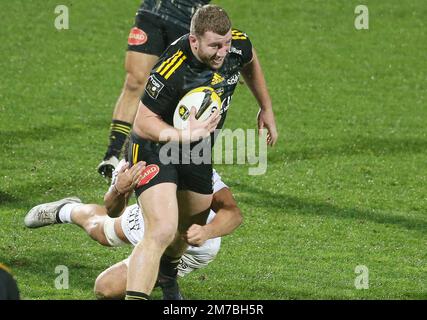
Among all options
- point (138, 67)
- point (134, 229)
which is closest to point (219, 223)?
point (134, 229)

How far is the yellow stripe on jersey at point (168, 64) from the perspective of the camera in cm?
778

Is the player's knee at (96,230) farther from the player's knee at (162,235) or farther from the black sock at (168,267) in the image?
the player's knee at (162,235)

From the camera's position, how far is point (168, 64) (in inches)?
308

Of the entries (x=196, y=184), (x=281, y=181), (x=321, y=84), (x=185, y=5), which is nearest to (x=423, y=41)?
(x=321, y=84)

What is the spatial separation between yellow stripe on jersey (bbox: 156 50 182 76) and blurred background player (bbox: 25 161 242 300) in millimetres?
688

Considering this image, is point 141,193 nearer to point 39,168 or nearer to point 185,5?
point 185,5

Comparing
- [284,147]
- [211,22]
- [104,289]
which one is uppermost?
[211,22]

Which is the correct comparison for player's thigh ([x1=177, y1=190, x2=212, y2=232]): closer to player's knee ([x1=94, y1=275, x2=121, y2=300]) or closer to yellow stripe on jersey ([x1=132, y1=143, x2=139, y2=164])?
yellow stripe on jersey ([x1=132, y1=143, x2=139, y2=164])

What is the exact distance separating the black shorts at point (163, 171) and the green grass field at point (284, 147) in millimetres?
1066

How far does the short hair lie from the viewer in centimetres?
759

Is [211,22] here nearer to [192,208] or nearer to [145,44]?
[192,208]

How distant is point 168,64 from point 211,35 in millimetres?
415

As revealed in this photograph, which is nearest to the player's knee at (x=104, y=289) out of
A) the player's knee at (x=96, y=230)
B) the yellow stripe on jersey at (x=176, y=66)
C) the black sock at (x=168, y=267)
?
the black sock at (x=168, y=267)

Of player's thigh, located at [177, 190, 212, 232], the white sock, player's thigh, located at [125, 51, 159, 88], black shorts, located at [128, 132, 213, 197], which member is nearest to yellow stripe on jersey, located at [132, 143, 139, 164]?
black shorts, located at [128, 132, 213, 197]
